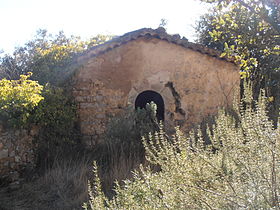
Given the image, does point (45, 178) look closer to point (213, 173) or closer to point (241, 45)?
point (213, 173)

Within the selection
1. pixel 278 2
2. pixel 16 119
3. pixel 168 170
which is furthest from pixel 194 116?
pixel 168 170

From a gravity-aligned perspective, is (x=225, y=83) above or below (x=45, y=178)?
above

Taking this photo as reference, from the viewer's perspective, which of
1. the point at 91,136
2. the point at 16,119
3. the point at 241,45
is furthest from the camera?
the point at 91,136

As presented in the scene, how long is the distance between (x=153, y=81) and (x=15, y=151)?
4113 millimetres

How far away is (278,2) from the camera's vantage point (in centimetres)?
619

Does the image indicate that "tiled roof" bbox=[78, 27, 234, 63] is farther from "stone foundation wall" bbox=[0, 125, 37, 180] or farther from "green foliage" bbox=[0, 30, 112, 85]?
"stone foundation wall" bbox=[0, 125, 37, 180]

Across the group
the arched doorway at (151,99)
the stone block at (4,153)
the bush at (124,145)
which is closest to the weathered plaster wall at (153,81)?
the bush at (124,145)

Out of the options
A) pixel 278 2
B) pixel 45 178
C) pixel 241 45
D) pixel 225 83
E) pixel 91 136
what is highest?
pixel 278 2

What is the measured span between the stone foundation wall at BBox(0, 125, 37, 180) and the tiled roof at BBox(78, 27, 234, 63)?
2.69 m

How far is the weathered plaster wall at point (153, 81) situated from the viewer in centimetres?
871

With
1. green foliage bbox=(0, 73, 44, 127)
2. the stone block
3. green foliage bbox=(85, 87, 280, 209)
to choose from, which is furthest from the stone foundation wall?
green foliage bbox=(85, 87, 280, 209)

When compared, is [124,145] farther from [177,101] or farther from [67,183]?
[177,101]

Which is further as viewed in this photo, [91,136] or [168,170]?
[91,136]

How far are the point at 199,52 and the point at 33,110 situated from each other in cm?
493
